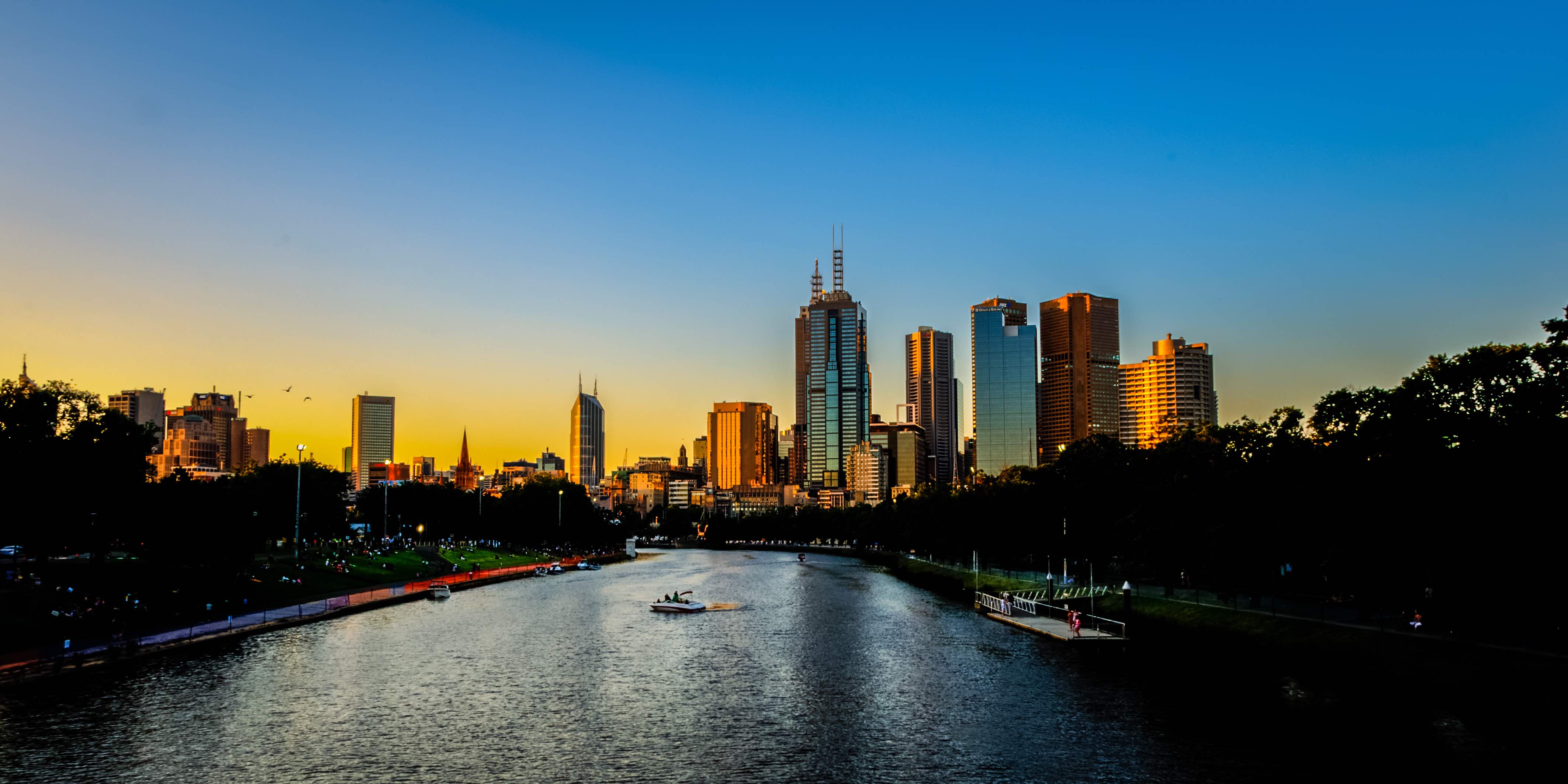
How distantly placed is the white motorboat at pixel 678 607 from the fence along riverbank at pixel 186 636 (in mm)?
27771

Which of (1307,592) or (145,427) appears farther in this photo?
(145,427)

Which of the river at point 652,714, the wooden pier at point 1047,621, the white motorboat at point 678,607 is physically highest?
the river at point 652,714

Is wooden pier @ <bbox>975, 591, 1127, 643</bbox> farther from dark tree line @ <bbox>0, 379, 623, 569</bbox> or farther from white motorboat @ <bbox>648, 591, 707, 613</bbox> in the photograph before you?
dark tree line @ <bbox>0, 379, 623, 569</bbox>

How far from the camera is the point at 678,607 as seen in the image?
114 metres

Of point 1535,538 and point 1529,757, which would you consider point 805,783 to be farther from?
point 1535,538

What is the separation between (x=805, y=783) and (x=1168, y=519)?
6469 cm

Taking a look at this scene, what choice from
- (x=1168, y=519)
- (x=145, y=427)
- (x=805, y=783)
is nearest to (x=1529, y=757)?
(x=805, y=783)

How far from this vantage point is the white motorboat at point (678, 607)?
371ft

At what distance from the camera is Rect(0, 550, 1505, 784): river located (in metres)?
43.1

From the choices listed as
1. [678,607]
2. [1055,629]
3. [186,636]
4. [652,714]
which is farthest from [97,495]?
[1055,629]

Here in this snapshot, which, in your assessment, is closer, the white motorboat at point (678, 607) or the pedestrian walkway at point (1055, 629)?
the pedestrian walkway at point (1055, 629)

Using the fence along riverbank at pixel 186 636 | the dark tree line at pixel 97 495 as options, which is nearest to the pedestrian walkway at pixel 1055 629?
Result: the fence along riverbank at pixel 186 636

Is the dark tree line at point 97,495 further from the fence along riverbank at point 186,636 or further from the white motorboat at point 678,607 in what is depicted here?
the white motorboat at point 678,607

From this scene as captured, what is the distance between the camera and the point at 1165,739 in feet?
159
